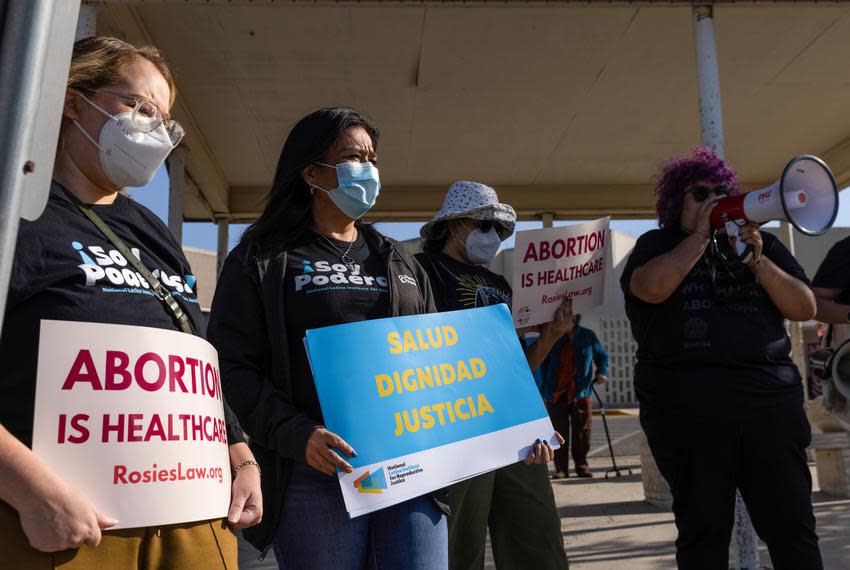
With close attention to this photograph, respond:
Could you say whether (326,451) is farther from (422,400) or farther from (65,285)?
(65,285)

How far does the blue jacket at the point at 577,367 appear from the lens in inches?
323

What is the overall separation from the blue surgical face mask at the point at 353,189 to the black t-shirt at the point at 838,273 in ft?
7.63

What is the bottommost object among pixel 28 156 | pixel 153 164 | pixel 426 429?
pixel 426 429

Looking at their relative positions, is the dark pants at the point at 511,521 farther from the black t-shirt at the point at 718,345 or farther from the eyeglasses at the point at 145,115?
the eyeglasses at the point at 145,115

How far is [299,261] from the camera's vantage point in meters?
2.06

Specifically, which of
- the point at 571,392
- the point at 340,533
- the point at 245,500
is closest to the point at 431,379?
the point at 340,533

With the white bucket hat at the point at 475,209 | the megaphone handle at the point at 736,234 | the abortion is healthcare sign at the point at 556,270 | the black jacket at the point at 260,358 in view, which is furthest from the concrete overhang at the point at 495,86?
the black jacket at the point at 260,358

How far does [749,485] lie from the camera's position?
282 centimetres

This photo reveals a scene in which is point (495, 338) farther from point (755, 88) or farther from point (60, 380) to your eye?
point (755, 88)

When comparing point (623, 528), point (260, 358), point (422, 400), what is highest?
point (260, 358)

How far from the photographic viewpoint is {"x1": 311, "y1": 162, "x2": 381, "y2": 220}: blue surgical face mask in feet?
7.23

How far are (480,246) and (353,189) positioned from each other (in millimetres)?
1151

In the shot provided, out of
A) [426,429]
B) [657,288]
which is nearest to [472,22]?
[657,288]

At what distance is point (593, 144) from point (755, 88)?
199cm
